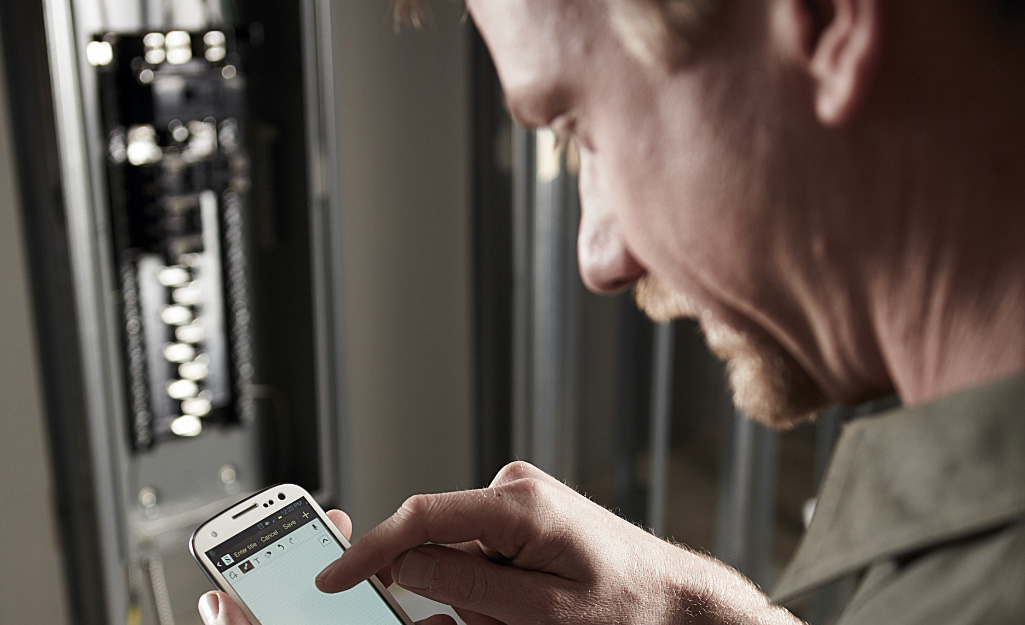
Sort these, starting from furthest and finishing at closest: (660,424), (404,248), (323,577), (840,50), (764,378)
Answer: (404,248) < (660,424) < (323,577) < (764,378) < (840,50)

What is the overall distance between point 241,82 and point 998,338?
156cm

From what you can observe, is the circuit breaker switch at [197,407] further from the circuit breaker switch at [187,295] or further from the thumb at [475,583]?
the thumb at [475,583]

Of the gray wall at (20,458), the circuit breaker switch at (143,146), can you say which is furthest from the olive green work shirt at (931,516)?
the circuit breaker switch at (143,146)

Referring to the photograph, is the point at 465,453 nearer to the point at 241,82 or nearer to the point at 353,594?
the point at 241,82

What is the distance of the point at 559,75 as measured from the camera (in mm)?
383

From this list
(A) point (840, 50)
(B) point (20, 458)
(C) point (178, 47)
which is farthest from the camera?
(C) point (178, 47)

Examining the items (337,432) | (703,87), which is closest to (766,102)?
(703,87)

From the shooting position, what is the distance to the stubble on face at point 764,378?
1.41 feet

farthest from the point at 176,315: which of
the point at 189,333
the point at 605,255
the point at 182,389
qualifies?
the point at 605,255

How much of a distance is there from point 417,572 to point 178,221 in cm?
113

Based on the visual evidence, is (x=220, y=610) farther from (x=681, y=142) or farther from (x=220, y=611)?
(x=681, y=142)

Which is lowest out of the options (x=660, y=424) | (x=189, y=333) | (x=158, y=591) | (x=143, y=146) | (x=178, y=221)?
(x=158, y=591)

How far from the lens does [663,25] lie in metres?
0.33

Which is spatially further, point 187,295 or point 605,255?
point 187,295
